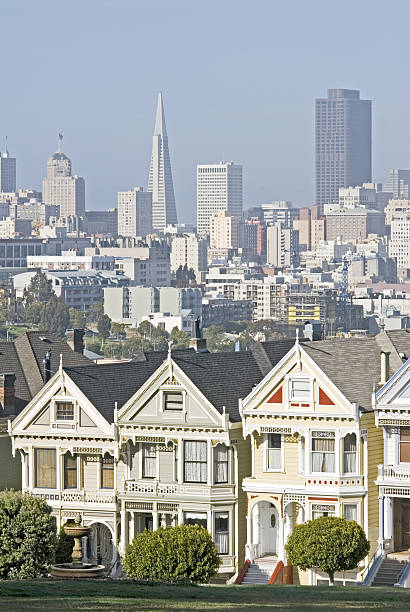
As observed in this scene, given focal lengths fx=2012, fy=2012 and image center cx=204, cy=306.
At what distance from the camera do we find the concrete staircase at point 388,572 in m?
44.3

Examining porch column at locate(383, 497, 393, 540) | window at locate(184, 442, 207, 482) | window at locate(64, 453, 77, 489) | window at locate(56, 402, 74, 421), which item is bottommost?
porch column at locate(383, 497, 393, 540)

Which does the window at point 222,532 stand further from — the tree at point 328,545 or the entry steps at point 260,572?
the tree at point 328,545

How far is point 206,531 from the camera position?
45.2 metres

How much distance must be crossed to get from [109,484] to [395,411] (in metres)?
7.69

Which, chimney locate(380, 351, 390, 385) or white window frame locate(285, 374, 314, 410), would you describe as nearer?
white window frame locate(285, 374, 314, 410)

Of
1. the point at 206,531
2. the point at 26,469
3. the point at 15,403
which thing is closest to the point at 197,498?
the point at 206,531

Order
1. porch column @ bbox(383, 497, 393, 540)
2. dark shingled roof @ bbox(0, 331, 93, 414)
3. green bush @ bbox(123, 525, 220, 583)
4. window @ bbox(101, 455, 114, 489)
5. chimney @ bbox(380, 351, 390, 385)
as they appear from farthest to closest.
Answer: dark shingled roof @ bbox(0, 331, 93, 414), window @ bbox(101, 455, 114, 489), chimney @ bbox(380, 351, 390, 385), porch column @ bbox(383, 497, 393, 540), green bush @ bbox(123, 525, 220, 583)

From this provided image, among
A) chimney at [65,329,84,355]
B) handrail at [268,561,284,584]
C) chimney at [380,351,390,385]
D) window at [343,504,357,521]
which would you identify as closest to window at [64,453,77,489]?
handrail at [268,561,284,584]

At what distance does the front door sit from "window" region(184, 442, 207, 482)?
164 centimetres

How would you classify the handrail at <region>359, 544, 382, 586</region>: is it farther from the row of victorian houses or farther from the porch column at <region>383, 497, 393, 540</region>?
the porch column at <region>383, 497, 393, 540</region>

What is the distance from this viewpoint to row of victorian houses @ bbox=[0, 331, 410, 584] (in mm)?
45406

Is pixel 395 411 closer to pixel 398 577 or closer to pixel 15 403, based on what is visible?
pixel 398 577

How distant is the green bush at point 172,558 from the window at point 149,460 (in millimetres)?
3203

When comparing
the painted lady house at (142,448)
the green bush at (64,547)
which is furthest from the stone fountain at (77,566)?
the painted lady house at (142,448)
